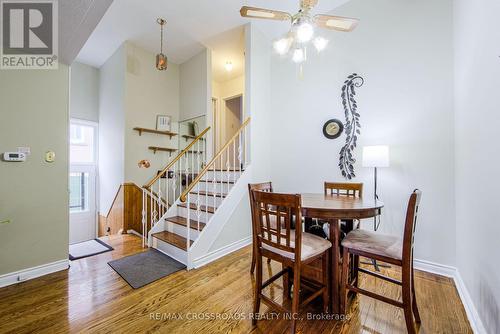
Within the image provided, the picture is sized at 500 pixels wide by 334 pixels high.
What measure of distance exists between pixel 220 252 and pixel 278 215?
1.66m

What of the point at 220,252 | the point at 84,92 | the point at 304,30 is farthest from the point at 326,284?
the point at 84,92

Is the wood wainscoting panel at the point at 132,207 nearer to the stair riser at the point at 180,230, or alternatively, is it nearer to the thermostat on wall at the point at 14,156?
the stair riser at the point at 180,230

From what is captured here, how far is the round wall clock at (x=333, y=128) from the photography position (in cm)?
294

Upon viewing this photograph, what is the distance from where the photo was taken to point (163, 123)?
458 centimetres

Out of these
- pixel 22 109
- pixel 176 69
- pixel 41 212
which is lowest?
pixel 41 212

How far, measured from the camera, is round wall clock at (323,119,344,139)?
294 cm

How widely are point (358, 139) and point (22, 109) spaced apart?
3881 mm

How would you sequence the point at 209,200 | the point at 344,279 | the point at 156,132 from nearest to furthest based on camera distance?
1. the point at 344,279
2. the point at 209,200
3. the point at 156,132

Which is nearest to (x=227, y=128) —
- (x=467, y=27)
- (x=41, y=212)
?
(x=41, y=212)

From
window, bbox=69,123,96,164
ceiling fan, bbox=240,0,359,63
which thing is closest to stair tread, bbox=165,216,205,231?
ceiling fan, bbox=240,0,359,63

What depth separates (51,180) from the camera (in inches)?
93.2

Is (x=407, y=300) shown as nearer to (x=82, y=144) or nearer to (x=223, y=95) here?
(x=223, y=95)

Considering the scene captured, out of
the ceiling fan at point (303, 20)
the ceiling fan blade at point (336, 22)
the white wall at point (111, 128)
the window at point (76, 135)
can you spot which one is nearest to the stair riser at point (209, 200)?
the white wall at point (111, 128)

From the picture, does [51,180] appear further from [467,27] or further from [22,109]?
[467,27]
